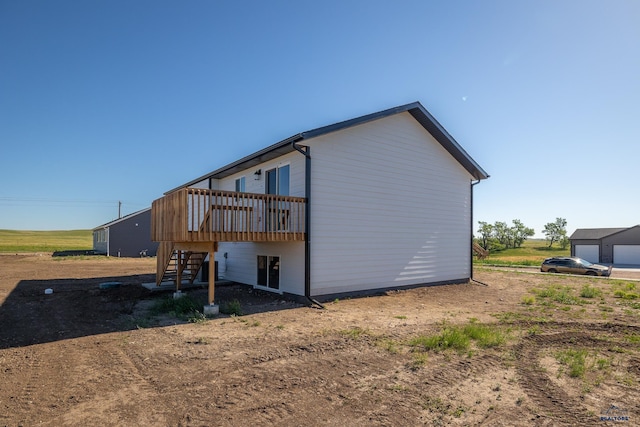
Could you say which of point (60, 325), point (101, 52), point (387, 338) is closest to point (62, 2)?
point (101, 52)

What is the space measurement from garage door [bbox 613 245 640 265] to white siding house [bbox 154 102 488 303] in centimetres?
3732

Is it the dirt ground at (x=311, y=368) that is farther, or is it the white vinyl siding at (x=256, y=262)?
the white vinyl siding at (x=256, y=262)

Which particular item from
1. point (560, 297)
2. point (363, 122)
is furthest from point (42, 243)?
point (560, 297)

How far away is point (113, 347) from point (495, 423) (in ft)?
20.3

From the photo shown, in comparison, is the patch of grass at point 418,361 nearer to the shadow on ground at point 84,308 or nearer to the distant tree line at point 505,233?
the shadow on ground at point 84,308

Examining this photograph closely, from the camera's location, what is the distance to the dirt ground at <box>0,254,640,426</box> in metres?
3.78

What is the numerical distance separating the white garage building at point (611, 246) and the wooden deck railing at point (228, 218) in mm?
46254

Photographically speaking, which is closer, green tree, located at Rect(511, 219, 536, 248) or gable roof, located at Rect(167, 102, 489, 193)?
gable roof, located at Rect(167, 102, 489, 193)

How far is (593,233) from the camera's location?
1720 inches

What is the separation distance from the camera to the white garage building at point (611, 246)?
129 feet

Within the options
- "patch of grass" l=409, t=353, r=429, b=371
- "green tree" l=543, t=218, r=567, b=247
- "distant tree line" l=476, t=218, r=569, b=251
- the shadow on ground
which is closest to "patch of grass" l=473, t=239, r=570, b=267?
"distant tree line" l=476, t=218, r=569, b=251

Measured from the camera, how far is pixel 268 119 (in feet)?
54.4

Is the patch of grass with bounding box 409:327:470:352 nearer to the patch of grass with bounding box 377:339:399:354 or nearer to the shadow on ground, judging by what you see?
the patch of grass with bounding box 377:339:399:354

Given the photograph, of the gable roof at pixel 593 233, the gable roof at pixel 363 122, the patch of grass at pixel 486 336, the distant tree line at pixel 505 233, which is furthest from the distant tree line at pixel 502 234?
the patch of grass at pixel 486 336
